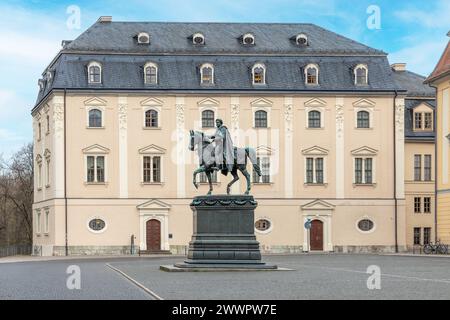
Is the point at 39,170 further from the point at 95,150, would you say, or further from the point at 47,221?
the point at 95,150

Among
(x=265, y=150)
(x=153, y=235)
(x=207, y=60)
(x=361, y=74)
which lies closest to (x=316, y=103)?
(x=361, y=74)

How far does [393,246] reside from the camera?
229 feet

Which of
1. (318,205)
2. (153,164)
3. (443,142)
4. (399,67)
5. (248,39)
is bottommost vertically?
(318,205)

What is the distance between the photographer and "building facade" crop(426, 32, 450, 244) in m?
57.4

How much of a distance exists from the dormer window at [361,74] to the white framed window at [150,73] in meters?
14.0

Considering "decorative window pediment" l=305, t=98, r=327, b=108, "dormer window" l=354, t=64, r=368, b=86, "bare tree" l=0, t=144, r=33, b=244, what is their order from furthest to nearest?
1. "bare tree" l=0, t=144, r=33, b=244
2. "dormer window" l=354, t=64, r=368, b=86
3. "decorative window pediment" l=305, t=98, r=327, b=108

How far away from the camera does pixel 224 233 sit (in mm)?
33344

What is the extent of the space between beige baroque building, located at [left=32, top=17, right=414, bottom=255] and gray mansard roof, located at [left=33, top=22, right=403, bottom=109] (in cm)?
10

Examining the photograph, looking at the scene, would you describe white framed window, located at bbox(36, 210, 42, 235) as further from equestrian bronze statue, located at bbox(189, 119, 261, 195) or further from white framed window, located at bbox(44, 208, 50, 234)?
equestrian bronze statue, located at bbox(189, 119, 261, 195)

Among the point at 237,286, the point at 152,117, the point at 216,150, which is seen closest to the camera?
the point at 237,286

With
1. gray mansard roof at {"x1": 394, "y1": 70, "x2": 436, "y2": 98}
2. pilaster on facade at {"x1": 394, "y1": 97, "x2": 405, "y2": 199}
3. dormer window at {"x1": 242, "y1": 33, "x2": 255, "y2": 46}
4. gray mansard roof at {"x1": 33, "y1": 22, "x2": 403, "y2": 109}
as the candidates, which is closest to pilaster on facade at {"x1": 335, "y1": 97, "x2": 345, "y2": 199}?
gray mansard roof at {"x1": 33, "y1": 22, "x2": 403, "y2": 109}

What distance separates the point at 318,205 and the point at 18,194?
3518 cm
